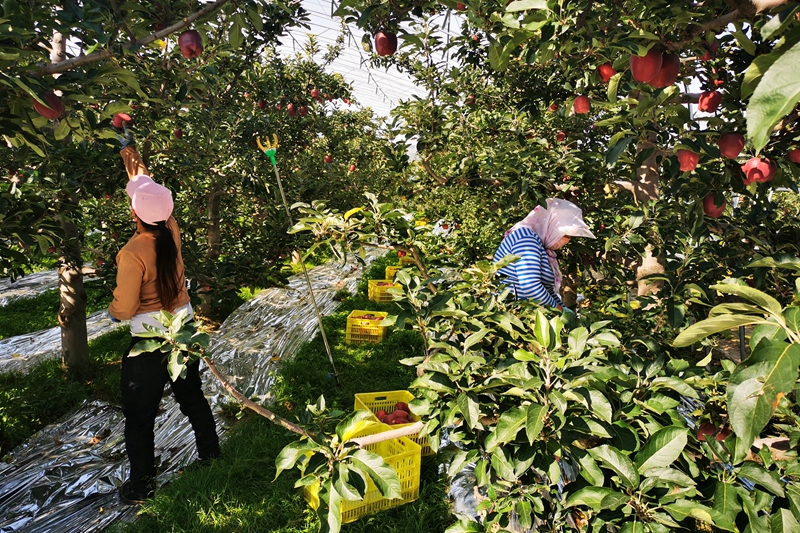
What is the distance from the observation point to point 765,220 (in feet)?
6.22

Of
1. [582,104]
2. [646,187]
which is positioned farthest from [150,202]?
[646,187]

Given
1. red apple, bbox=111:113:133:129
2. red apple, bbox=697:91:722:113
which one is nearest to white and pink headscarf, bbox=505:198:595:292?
red apple, bbox=697:91:722:113

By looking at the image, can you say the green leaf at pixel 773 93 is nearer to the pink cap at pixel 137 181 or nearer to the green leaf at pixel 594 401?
the green leaf at pixel 594 401

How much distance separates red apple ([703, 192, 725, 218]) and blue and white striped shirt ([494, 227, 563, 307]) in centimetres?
69

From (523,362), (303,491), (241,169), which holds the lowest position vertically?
(303,491)

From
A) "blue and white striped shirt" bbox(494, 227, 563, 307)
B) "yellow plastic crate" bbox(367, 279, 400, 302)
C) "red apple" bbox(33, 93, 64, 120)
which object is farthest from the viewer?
"yellow plastic crate" bbox(367, 279, 400, 302)

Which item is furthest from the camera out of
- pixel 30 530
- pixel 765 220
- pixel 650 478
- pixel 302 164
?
pixel 302 164

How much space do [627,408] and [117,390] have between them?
3.70 meters

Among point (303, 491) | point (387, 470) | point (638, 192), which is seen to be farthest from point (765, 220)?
point (303, 491)

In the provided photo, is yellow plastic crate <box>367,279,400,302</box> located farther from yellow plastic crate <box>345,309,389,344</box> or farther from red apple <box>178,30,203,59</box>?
red apple <box>178,30,203,59</box>

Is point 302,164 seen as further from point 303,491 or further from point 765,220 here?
point 765,220

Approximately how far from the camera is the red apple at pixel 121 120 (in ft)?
9.23

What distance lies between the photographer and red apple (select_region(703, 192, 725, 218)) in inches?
70.6

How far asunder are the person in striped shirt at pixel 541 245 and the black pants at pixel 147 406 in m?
1.57
